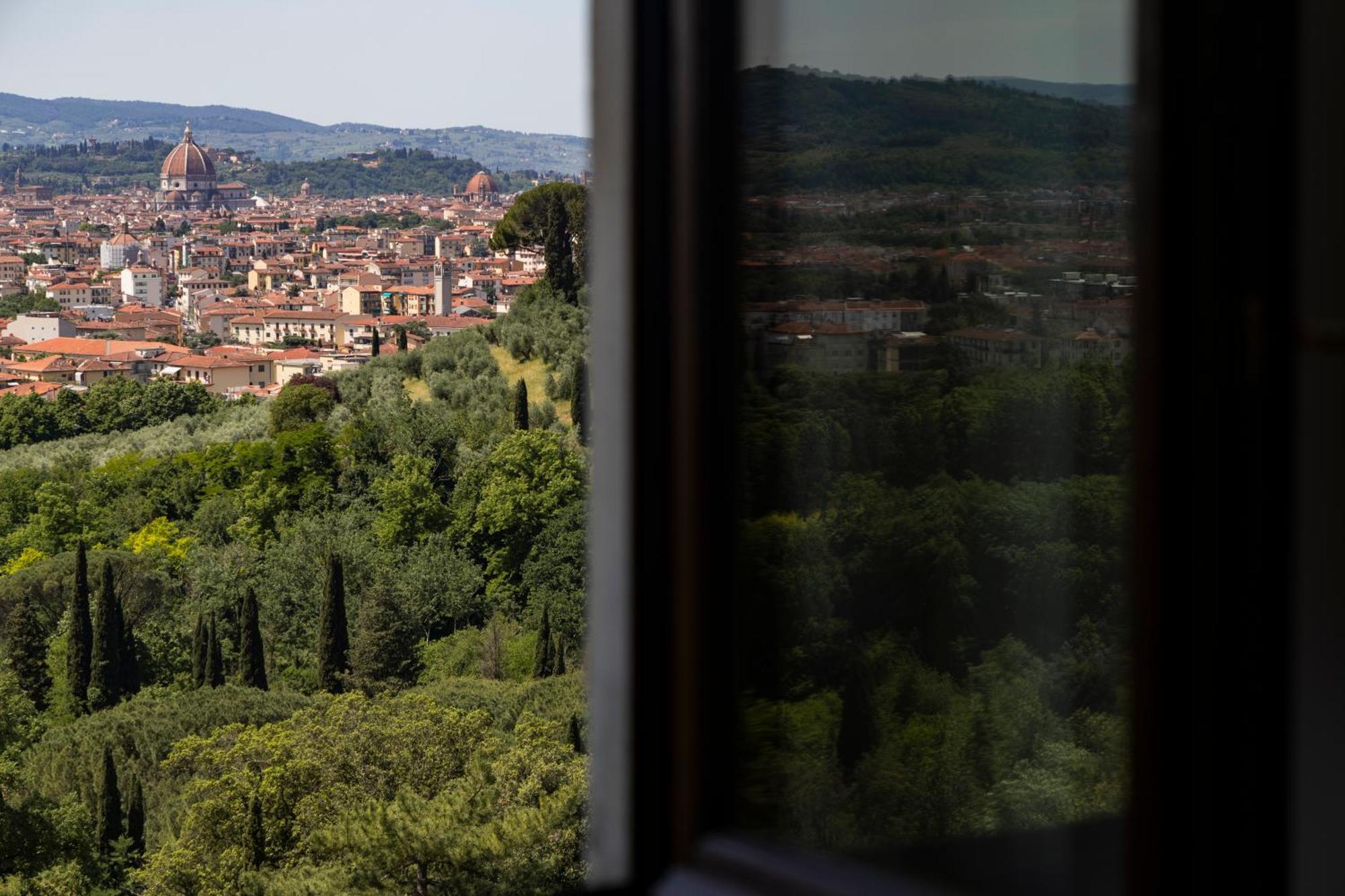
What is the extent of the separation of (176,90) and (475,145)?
5085mm

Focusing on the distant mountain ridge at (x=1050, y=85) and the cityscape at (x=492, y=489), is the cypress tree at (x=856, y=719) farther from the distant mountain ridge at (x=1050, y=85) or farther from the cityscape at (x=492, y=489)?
the distant mountain ridge at (x=1050, y=85)

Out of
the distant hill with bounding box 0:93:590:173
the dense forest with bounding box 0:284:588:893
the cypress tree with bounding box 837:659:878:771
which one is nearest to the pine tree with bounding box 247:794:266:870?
the dense forest with bounding box 0:284:588:893

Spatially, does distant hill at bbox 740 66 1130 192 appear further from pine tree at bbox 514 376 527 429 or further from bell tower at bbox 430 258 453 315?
bell tower at bbox 430 258 453 315

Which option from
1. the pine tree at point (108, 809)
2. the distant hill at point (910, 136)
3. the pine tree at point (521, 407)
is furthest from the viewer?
the pine tree at point (521, 407)

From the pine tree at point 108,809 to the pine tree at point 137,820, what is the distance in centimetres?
8

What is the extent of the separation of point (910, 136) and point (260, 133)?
2538cm

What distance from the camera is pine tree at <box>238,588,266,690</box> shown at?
47.0ft

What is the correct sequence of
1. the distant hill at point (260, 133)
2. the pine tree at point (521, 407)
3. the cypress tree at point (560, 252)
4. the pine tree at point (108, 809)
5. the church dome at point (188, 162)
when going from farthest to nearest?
the church dome at point (188, 162)
the distant hill at point (260, 133)
the cypress tree at point (560, 252)
the pine tree at point (521, 407)
the pine tree at point (108, 809)

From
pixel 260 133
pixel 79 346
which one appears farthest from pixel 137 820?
pixel 260 133

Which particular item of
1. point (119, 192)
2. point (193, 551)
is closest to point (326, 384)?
point (193, 551)

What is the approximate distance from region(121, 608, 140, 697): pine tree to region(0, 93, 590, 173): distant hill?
31.9 ft

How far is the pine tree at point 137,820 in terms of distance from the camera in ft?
38.5

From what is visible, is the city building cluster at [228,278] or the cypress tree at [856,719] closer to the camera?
the cypress tree at [856,719]

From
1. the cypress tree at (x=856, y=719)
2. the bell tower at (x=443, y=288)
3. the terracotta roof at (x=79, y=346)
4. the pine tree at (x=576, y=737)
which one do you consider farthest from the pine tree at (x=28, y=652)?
the cypress tree at (x=856, y=719)
